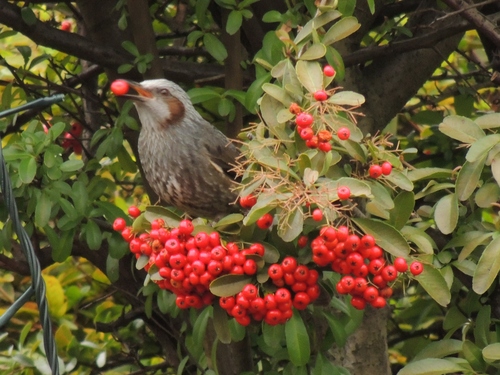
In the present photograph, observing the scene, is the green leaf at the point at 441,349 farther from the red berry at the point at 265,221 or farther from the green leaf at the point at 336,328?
the red berry at the point at 265,221

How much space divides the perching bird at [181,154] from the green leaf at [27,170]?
36cm

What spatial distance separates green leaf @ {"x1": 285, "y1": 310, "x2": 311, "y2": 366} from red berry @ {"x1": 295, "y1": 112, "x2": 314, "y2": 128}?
0.50m

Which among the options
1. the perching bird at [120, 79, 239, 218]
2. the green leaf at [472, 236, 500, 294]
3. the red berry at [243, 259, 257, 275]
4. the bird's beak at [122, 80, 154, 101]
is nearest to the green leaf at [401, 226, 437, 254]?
the green leaf at [472, 236, 500, 294]

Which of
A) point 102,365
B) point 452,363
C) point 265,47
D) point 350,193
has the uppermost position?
point 265,47

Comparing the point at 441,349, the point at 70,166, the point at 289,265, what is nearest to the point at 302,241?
the point at 289,265

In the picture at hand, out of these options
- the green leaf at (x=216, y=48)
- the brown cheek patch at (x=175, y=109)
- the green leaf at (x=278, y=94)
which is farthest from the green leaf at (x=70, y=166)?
the green leaf at (x=278, y=94)

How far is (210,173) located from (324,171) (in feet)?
3.23

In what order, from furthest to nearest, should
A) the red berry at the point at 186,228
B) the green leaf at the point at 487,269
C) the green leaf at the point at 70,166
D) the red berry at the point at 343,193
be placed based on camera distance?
1. the green leaf at the point at 70,166
2. the green leaf at the point at 487,269
3. the red berry at the point at 186,228
4. the red berry at the point at 343,193

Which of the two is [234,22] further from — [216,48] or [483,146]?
[483,146]

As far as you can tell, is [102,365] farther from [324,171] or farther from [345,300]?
[324,171]

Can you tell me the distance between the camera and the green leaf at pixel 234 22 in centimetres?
269

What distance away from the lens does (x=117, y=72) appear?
3.04 metres

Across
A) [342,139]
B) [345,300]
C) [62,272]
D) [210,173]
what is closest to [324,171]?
[342,139]

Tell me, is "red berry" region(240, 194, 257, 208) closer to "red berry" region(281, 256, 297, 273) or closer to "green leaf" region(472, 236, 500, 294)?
"red berry" region(281, 256, 297, 273)
